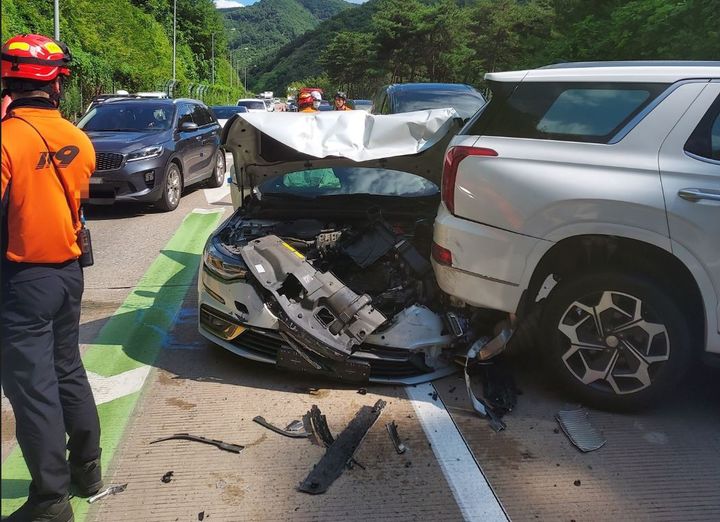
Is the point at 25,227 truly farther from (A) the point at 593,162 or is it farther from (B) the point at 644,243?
(B) the point at 644,243

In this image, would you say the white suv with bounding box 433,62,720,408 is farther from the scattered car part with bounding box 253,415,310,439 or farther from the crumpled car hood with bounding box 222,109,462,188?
the scattered car part with bounding box 253,415,310,439

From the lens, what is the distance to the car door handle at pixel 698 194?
3234 mm

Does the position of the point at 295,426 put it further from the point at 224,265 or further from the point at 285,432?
the point at 224,265

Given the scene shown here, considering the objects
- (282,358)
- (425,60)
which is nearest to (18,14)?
(282,358)

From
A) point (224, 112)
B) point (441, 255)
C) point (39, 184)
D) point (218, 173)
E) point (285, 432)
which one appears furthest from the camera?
point (224, 112)

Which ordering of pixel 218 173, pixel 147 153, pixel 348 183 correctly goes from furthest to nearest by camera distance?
1. pixel 218 173
2. pixel 147 153
3. pixel 348 183

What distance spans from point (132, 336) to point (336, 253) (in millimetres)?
1774

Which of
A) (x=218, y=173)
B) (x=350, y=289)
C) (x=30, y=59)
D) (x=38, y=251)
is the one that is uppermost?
(x=30, y=59)

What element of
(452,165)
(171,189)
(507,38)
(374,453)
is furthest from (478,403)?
(507,38)

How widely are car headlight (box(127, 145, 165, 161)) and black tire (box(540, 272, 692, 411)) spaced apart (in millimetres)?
7278

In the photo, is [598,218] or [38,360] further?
[598,218]

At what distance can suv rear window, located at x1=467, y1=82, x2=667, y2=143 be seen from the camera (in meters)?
3.54

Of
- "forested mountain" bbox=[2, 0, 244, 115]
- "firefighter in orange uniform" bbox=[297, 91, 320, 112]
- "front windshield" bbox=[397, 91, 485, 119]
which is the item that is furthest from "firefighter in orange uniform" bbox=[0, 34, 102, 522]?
"forested mountain" bbox=[2, 0, 244, 115]

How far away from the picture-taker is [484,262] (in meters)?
3.75
